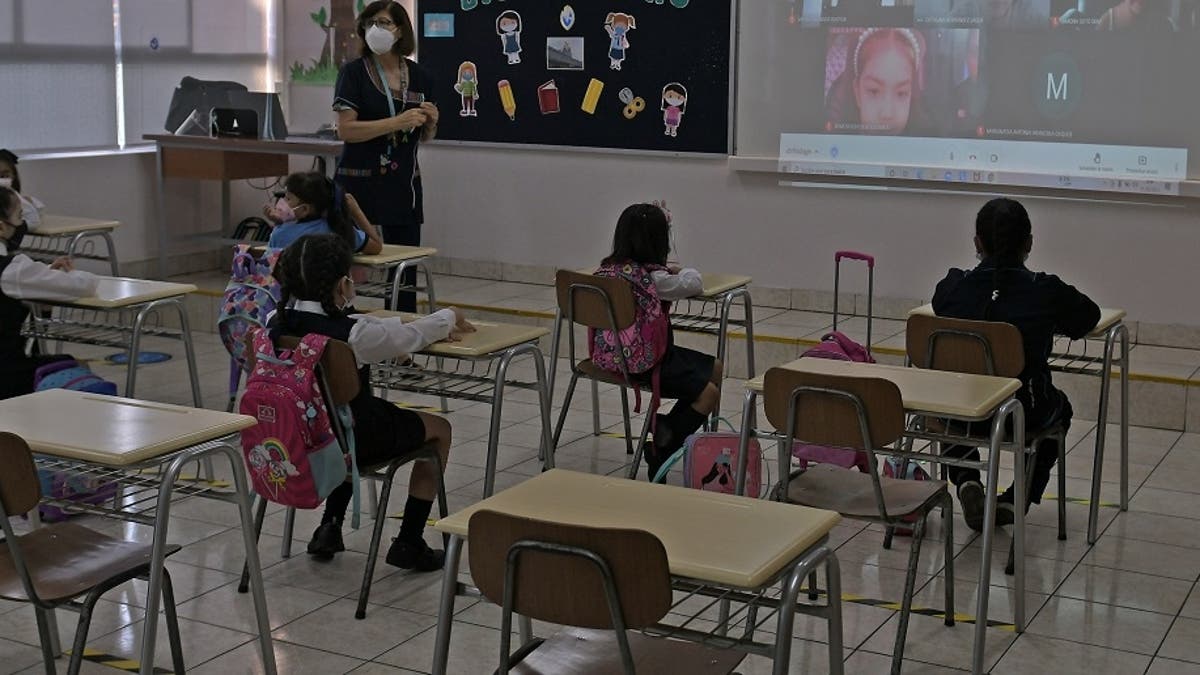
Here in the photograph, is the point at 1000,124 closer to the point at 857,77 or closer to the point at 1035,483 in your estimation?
the point at 857,77

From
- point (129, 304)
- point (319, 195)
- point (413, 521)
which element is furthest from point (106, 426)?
point (319, 195)

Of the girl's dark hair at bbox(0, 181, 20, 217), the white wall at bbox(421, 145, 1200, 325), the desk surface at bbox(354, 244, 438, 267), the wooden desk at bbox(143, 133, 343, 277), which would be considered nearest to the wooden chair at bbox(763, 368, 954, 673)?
the desk surface at bbox(354, 244, 438, 267)

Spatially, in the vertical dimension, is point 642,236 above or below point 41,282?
above

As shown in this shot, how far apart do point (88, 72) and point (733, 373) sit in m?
3.93

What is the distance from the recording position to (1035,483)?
14.7 feet

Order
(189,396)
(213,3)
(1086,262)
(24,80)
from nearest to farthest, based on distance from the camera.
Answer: (189,396)
(1086,262)
(24,80)
(213,3)

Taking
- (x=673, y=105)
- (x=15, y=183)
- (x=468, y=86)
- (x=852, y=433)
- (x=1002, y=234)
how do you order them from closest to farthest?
(x=852, y=433)
(x=1002, y=234)
(x=15, y=183)
(x=673, y=105)
(x=468, y=86)

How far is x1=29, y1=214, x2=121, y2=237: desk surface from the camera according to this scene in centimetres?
647

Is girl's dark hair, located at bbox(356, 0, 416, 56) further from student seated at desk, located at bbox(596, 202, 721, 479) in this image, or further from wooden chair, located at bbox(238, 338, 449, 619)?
wooden chair, located at bbox(238, 338, 449, 619)

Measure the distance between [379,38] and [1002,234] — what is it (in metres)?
2.85

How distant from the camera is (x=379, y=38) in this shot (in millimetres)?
5863

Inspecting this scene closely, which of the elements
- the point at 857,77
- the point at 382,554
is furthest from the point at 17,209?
the point at 857,77

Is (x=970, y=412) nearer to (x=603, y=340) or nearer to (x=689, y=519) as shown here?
(x=689, y=519)

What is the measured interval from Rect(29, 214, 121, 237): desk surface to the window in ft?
3.26
